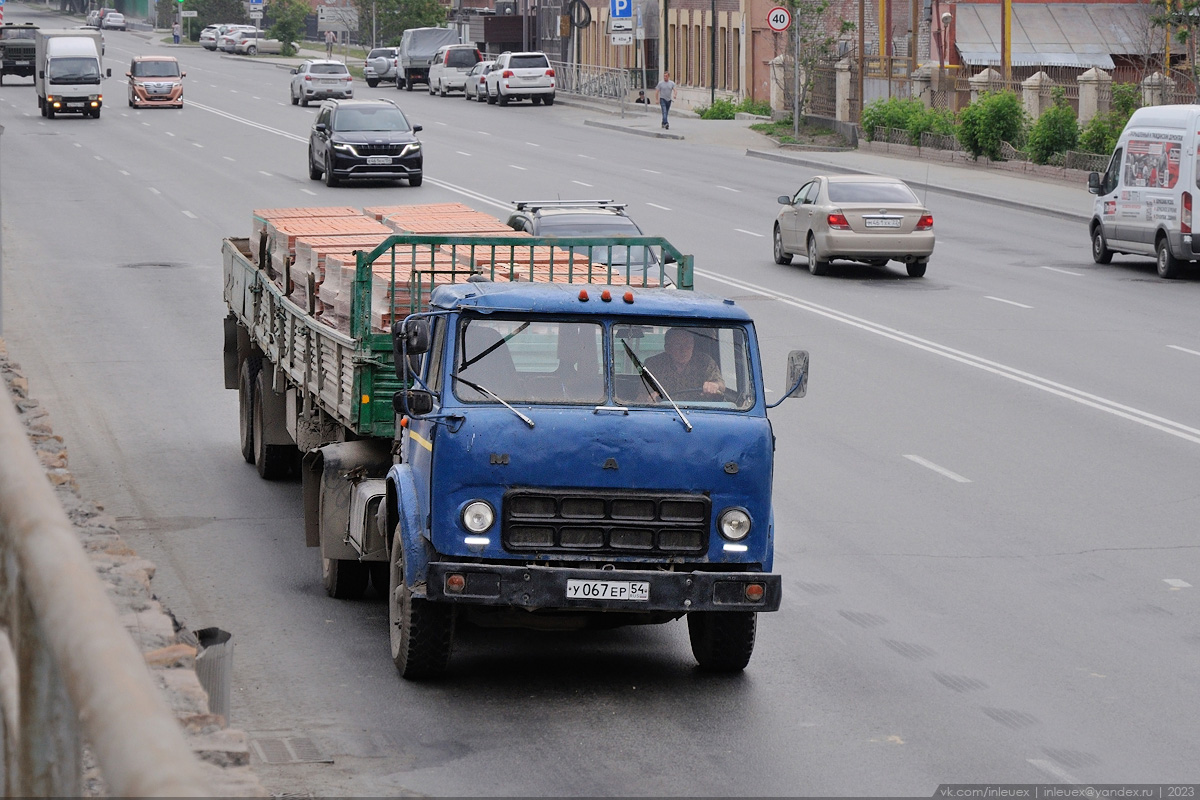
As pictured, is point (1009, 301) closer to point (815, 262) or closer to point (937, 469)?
point (815, 262)

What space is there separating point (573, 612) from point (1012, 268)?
71.3ft

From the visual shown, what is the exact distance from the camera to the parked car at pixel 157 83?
63625 mm

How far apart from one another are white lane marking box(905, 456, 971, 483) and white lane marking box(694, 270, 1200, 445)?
8.46 feet

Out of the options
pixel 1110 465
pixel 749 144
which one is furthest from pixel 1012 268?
pixel 749 144

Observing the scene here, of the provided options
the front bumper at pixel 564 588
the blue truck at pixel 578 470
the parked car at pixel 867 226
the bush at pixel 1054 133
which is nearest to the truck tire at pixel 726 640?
the blue truck at pixel 578 470

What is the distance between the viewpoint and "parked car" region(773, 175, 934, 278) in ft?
90.2

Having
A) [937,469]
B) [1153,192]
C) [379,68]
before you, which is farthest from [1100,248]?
[379,68]

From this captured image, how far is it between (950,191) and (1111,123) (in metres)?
4.24

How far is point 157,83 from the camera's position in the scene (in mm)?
63469

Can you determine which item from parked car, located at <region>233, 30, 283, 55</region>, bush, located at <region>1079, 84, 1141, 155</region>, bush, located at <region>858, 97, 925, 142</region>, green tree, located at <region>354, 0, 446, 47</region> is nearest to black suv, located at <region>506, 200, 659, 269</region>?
bush, located at <region>1079, 84, 1141, 155</region>

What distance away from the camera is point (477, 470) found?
8.69 meters

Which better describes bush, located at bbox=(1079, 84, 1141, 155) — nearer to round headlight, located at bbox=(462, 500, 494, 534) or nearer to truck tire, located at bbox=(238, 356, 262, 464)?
truck tire, located at bbox=(238, 356, 262, 464)

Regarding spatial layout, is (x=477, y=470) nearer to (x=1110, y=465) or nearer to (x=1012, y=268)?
(x=1110, y=465)

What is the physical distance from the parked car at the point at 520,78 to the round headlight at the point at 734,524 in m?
62.9
